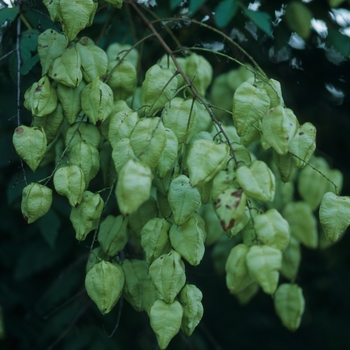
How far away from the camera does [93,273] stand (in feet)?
3.78

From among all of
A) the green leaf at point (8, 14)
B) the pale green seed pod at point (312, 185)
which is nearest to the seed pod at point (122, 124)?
the green leaf at point (8, 14)

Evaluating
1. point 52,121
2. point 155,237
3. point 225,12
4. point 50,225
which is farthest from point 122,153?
point 50,225

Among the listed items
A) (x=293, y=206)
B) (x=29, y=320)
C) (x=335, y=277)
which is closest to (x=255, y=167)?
(x=293, y=206)

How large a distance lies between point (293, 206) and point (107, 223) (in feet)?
2.56

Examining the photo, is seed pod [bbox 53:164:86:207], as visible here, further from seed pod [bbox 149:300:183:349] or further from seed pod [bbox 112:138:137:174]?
seed pod [bbox 149:300:183:349]

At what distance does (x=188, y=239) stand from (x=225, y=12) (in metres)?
0.67

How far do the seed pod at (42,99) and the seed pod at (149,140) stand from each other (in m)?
0.28

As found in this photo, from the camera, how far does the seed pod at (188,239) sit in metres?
1.08

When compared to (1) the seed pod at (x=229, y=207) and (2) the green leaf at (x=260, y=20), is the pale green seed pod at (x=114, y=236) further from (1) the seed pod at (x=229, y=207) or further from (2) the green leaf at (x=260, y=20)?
(2) the green leaf at (x=260, y=20)

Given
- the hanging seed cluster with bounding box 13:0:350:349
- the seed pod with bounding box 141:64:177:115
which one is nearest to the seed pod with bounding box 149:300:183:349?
the hanging seed cluster with bounding box 13:0:350:349

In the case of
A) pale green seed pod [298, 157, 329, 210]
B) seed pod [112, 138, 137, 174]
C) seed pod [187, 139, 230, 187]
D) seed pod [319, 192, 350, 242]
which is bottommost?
pale green seed pod [298, 157, 329, 210]

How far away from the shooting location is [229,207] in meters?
0.92

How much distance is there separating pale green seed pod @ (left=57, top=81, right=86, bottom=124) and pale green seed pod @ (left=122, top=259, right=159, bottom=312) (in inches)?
13.3

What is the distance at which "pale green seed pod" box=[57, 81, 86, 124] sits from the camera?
1227 mm
